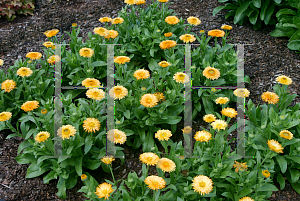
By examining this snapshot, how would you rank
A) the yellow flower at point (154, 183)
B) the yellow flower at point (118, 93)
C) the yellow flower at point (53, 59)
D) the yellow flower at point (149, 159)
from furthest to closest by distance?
the yellow flower at point (53, 59), the yellow flower at point (118, 93), the yellow flower at point (149, 159), the yellow flower at point (154, 183)

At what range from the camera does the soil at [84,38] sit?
2.98 m

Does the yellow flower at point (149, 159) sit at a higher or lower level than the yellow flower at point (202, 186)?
higher

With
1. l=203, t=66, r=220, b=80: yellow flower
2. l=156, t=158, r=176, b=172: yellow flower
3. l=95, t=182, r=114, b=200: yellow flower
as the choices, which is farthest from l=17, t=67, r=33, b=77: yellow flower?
l=203, t=66, r=220, b=80: yellow flower

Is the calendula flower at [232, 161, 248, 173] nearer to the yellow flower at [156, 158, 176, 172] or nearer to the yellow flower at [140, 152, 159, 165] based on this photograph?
the yellow flower at [156, 158, 176, 172]

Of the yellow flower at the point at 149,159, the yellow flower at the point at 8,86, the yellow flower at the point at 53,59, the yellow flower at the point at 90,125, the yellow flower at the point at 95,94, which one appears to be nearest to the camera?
the yellow flower at the point at 149,159

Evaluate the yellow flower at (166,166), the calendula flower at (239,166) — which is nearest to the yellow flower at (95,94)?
the yellow flower at (166,166)

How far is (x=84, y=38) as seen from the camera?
5.18 m

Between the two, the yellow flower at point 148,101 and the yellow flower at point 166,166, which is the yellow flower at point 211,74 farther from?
the yellow flower at point 166,166

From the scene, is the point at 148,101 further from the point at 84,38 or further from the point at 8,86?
the point at 84,38

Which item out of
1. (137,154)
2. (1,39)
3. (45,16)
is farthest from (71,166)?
(45,16)

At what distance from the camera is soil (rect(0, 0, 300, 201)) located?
2979 millimetres

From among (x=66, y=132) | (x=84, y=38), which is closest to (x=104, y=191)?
(x=66, y=132)

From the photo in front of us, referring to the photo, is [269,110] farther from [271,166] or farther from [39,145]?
[39,145]

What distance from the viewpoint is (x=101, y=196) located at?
2344 millimetres
